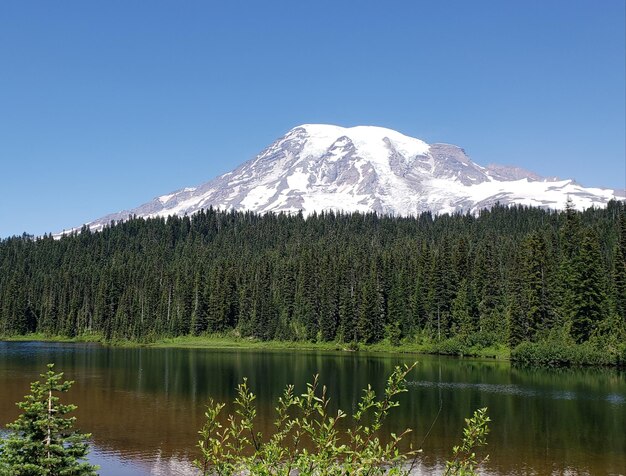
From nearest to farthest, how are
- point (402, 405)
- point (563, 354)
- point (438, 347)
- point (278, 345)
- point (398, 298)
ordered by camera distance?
point (402, 405) → point (563, 354) → point (438, 347) → point (398, 298) → point (278, 345)

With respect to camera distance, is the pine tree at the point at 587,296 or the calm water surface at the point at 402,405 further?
the pine tree at the point at 587,296

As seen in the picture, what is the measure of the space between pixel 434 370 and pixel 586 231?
46.9 metres

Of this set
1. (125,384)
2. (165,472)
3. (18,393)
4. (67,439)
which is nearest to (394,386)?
(67,439)

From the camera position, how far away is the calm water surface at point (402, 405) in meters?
35.8

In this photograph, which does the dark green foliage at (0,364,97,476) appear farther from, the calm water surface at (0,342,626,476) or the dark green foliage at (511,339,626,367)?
the dark green foliage at (511,339,626,367)

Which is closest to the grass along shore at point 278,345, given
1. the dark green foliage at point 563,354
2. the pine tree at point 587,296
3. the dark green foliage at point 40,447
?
the dark green foliage at point 563,354

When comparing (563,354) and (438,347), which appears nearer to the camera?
(563,354)

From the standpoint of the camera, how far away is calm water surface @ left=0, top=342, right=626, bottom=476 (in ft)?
117

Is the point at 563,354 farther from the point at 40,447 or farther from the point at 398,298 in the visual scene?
the point at 40,447

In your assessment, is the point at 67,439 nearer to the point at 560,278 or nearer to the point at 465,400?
the point at 465,400

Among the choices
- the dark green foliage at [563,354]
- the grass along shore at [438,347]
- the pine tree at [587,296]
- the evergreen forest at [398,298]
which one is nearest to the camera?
the dark green foliage at [563,354]

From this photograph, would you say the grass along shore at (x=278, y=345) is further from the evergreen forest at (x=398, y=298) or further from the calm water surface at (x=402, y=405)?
the calm water surface at (x=402, y=405)

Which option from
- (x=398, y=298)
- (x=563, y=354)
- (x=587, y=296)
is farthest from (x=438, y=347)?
(x=587, y=296)

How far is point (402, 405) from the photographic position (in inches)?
2106
